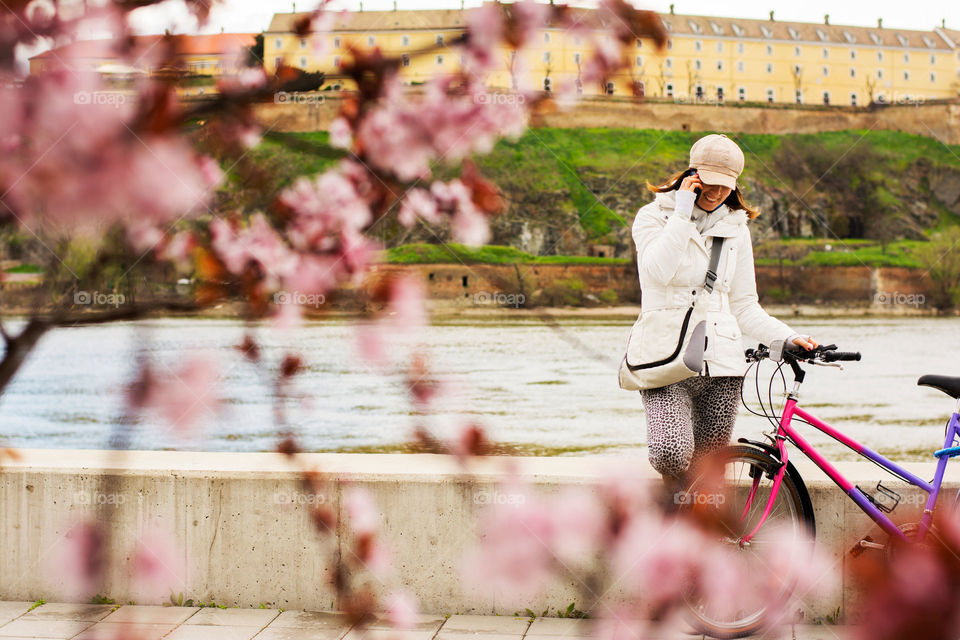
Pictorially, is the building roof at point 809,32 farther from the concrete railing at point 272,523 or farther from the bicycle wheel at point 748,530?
the bicycle wheel at point 748,530

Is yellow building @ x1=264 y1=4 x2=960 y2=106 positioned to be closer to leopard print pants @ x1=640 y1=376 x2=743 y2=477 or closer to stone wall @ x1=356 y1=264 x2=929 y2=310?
stone wall @ x1=356 y1=264 x2=929 y2=310

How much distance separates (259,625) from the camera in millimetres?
3467

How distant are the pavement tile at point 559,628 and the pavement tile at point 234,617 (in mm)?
930

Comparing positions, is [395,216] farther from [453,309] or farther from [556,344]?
[453,309]

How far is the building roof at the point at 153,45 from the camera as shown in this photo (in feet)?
2.67

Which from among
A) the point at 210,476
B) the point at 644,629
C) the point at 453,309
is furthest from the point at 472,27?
the point at 453,309

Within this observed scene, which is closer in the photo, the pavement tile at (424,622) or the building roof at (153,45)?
the building roof at (153,45)

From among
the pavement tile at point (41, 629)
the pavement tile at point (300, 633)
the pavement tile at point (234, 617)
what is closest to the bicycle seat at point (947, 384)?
the pavement tile at point (300, 633)

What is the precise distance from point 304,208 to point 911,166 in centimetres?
8236

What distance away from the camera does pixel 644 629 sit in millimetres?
3285

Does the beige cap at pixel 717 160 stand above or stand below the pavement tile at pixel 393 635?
above

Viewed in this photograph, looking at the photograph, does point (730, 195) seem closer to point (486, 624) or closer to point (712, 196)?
point (712, 196)

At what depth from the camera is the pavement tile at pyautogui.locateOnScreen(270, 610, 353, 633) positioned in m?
3.46

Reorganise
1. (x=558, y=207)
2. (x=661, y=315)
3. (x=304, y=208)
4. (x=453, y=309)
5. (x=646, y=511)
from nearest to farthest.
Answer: (x=304, y=208) → (x=661, y=315) → (x=646, y=511) → (x=453, y=309) → (x=558, y=207)
